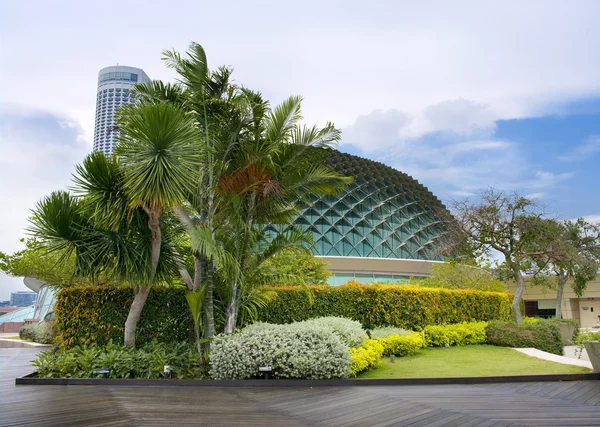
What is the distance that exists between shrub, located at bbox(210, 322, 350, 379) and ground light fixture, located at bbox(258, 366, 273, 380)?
0.34ft

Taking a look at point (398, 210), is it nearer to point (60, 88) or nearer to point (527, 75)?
point (527, 75)

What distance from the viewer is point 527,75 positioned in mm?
10383

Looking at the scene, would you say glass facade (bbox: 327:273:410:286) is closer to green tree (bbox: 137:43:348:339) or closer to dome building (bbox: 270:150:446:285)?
dome building (bbox: 270:150:446:285)

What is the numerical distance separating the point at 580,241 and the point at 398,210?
59.3ft

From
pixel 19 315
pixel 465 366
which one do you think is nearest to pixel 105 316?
pixel 465 366

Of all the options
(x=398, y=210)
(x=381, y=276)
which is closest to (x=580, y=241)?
(x=381, y=276)

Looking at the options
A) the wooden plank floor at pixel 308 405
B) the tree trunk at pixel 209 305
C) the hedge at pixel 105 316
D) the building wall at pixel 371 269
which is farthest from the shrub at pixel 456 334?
the building wall at pixel 371 269

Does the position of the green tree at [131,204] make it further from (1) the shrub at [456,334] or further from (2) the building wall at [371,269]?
(2) the building wall at [371,269]

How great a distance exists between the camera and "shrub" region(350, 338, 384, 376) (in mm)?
10934

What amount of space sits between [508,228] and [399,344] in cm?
1027

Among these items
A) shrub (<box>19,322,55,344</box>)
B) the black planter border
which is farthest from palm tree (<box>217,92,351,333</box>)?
shrub (<box>19,322,55,344</box>)

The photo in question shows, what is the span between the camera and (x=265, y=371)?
Answer: 10.1 metres

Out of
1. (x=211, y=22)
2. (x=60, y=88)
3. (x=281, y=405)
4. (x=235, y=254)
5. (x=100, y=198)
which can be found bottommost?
(x=281, y=405)

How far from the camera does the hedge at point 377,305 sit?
48.6 feet
